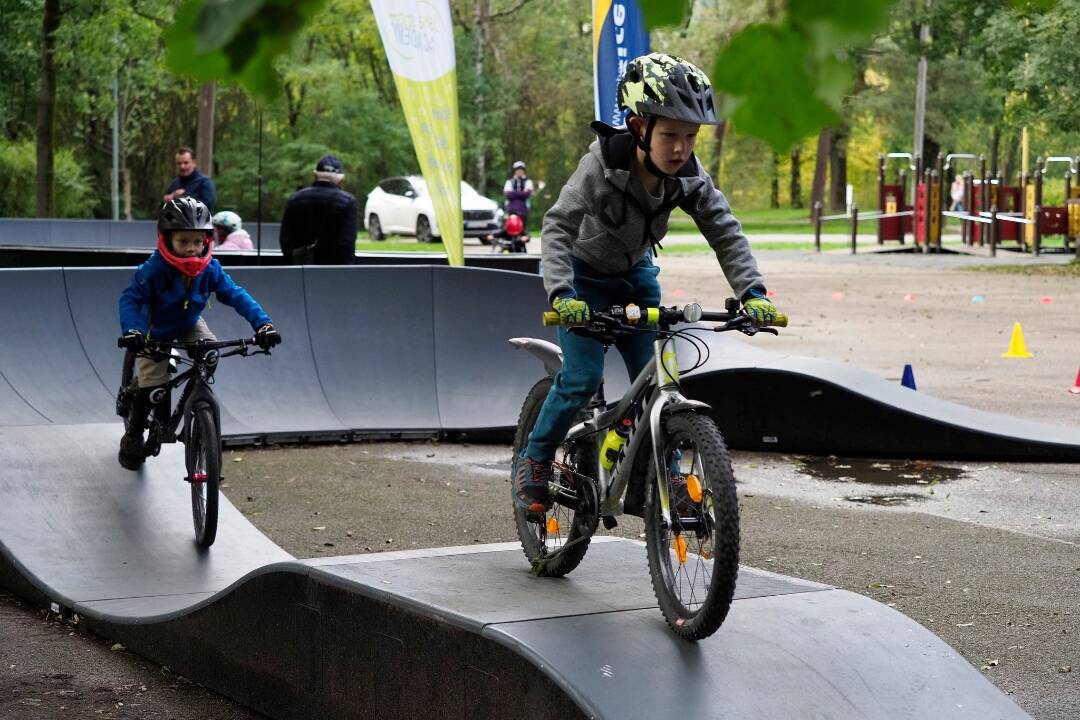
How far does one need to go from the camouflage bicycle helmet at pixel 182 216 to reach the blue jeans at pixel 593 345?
3.26 metres

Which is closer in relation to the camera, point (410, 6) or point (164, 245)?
point (164, 245)

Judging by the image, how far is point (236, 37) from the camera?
6.98ft

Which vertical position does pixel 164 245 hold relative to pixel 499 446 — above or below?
above

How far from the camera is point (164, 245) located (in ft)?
26.8

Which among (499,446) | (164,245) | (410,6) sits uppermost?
(410,6)

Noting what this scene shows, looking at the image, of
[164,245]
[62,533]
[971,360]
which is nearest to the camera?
[62,533]

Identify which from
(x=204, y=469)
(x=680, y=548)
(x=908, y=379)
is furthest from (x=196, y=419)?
(x=908, y=379)

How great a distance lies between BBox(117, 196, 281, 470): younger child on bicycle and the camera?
804cm

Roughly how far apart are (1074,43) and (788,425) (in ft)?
67.3

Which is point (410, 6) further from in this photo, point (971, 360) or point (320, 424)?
point (971, 360)

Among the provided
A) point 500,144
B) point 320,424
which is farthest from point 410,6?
point 500,144

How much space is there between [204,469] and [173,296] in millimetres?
998

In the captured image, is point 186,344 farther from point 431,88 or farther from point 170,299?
point 431,88

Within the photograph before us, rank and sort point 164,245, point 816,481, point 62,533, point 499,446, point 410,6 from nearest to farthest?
point 62,533 → point 164,245 → point 816,481 → point 499,446 → point 410,6
